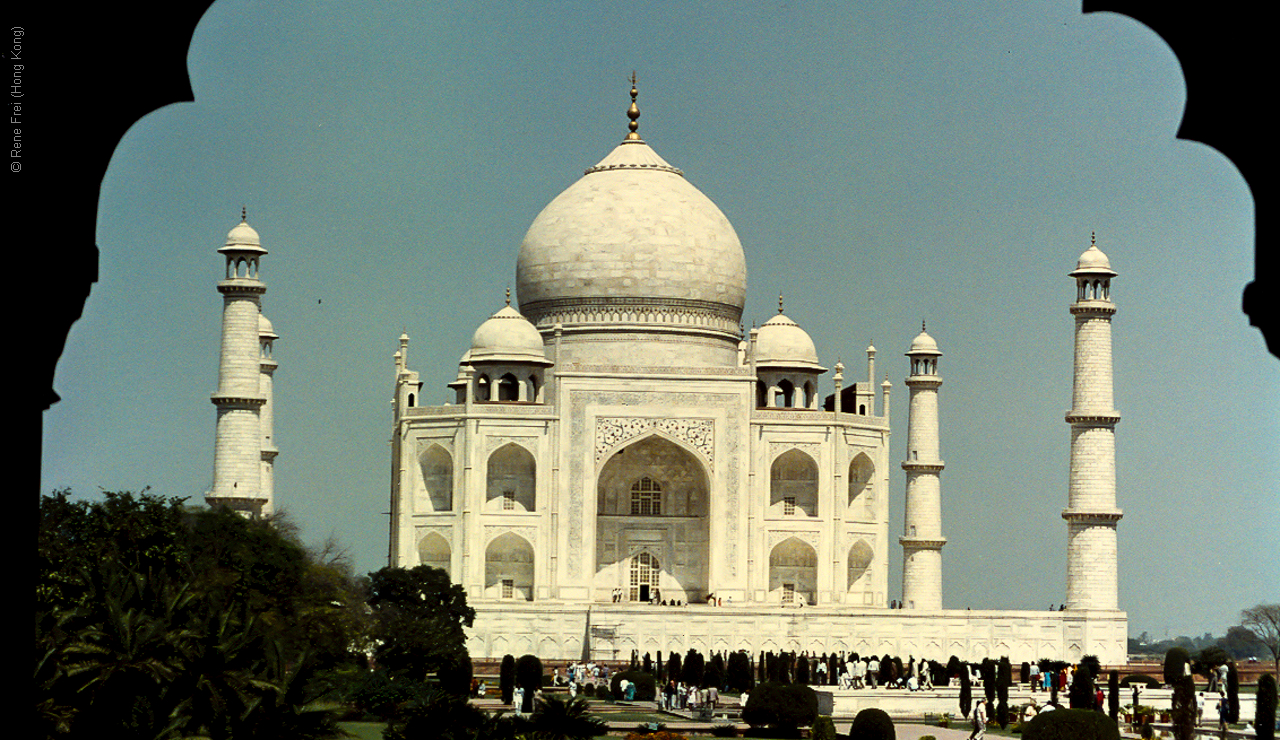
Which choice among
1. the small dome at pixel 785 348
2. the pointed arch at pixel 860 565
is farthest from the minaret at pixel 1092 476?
the small dome at pixel 785 348

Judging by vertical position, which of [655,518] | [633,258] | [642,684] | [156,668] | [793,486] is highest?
[633,258]

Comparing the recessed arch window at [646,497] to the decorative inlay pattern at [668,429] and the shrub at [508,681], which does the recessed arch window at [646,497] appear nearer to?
the decorative inlay pattern at [668,429]

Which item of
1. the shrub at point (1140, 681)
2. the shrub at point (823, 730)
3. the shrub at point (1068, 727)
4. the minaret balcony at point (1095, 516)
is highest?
the minaret balcony at point (1095, 516)

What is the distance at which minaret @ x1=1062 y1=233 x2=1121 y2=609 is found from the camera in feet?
135

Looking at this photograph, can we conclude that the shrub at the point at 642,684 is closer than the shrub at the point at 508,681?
No

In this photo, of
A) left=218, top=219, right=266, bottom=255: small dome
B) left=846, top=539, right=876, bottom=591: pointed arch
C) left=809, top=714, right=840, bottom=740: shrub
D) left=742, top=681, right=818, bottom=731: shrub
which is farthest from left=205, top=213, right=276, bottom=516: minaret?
left=809, top=714, right=840, bottom=740: shrub

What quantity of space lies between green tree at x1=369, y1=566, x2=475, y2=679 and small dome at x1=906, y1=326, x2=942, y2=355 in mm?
12951

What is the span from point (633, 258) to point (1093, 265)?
1034 cm

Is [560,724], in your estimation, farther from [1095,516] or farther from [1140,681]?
[1095,516]

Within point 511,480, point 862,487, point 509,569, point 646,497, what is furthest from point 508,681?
point 862,487

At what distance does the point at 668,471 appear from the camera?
44.2 metres

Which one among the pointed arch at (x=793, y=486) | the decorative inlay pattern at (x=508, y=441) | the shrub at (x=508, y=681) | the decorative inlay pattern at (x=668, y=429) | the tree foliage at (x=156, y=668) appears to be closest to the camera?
the tree foliage at (x=156, y=668)

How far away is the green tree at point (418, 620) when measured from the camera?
3250 centimetres

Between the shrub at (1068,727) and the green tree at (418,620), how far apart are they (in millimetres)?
10857
